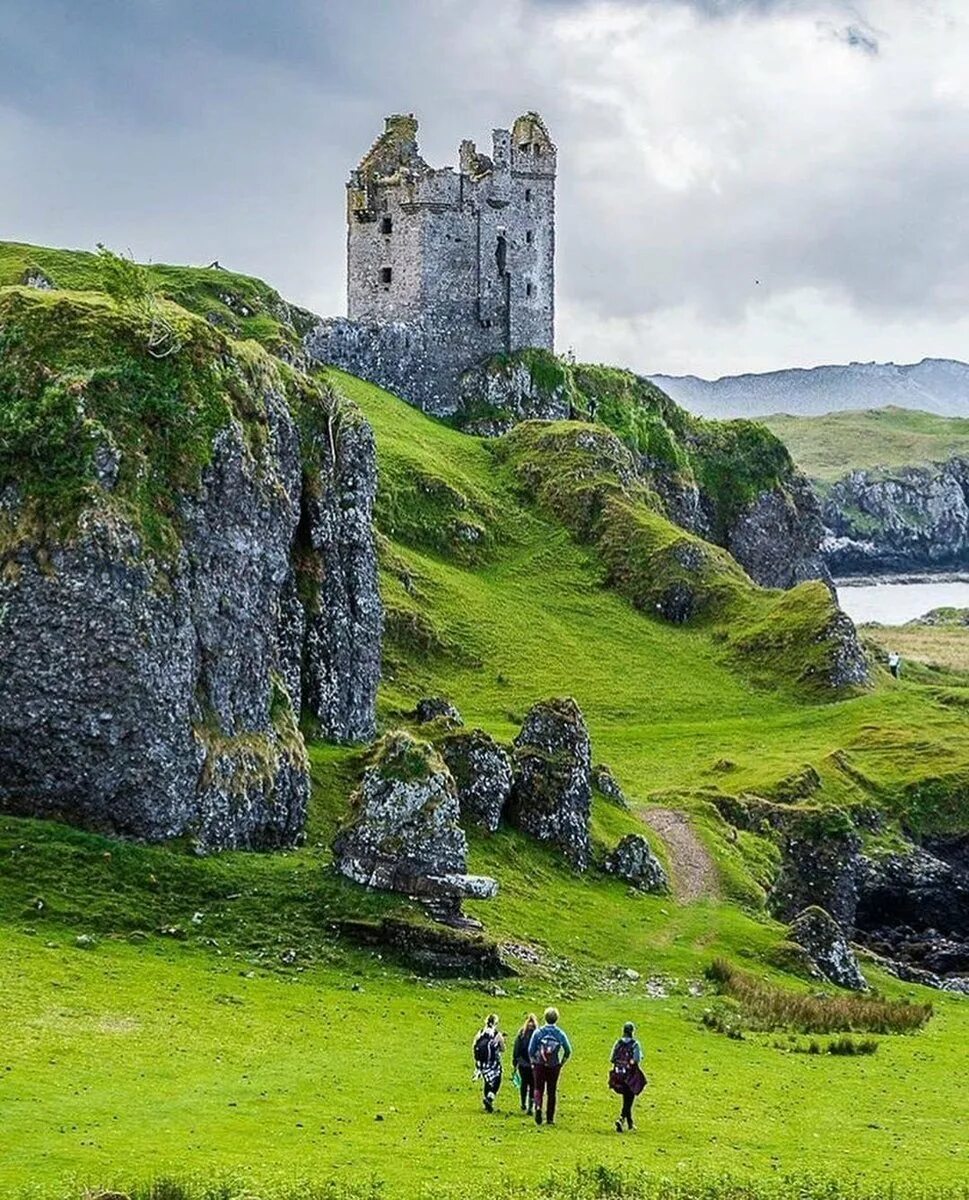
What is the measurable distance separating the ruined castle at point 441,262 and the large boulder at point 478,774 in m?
83.5

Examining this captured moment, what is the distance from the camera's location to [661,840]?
2928 inches

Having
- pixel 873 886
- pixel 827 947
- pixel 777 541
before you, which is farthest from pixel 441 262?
pixel 827 947

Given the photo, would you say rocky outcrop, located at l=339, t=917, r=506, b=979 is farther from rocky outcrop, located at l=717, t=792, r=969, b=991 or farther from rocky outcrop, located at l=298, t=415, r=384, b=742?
rocky outcrop, located at l=717, t=792, r=969, b=991

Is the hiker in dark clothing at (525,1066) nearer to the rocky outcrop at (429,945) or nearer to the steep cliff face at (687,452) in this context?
the rocky outcrop at (429,945)

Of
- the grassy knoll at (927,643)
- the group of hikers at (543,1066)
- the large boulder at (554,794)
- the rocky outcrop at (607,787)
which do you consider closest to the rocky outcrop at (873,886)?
the rocky outcrop at (607,787)

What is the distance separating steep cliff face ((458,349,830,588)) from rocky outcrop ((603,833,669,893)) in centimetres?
7917

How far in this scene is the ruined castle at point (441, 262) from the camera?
480 ft

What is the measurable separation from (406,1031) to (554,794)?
77.8 feet

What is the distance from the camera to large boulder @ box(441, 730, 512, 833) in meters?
64.0

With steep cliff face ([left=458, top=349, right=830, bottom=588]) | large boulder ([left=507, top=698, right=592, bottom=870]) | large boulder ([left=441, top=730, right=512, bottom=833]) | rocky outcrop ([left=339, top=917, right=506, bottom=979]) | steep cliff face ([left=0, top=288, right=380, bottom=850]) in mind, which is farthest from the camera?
steep cliff face ([left=458, top=349, right=830, bottom=588])

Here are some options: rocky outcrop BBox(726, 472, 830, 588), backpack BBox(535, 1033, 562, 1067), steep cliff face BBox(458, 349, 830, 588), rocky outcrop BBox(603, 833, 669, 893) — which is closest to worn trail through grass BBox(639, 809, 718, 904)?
rocky outcrop BBox(603, 833, 669, 893)

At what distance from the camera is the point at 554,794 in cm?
6625

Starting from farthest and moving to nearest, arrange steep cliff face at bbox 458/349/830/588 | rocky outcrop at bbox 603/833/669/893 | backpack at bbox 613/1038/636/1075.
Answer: steep cliff face at bbox 458/349/830/588 < rocky outcrop at bbox 603/833/669/893 < backpack at bbox 613/1038/636/1075

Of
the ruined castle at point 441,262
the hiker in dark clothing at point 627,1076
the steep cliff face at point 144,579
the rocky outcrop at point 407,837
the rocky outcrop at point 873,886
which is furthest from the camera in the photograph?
the ruined castle at point 441,262
